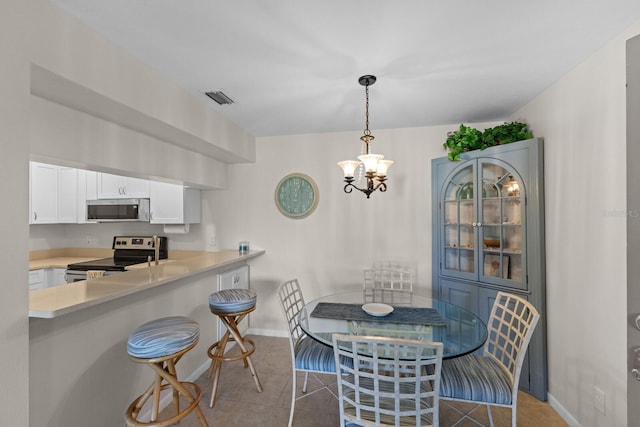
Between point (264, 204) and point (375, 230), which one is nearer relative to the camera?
point (375, 230)

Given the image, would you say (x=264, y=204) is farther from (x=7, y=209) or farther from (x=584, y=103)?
(x=584, y=103)

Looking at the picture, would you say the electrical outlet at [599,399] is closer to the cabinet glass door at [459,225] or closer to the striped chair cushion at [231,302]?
the cabinet glass door at [459,225]

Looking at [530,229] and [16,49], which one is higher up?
[16,49]

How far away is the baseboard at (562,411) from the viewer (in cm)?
192

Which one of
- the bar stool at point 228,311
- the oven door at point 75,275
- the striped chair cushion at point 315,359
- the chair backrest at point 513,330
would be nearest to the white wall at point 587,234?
the chair backrest at point 513,330

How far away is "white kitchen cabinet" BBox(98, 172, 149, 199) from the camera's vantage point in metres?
3.40

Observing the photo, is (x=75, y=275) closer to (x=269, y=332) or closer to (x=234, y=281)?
(x=234, y=281)

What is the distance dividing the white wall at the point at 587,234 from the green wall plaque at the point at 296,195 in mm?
2206

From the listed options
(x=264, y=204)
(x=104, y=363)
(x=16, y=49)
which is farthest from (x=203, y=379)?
(x=16, y=49)

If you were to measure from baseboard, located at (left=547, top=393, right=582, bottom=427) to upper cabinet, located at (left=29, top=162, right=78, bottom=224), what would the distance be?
5232 millimetres

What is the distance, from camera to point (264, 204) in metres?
3.50

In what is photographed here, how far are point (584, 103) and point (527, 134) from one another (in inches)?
22.2

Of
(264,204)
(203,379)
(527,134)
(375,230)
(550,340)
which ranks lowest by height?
(203,379)

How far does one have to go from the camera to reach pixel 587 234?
1.81m
